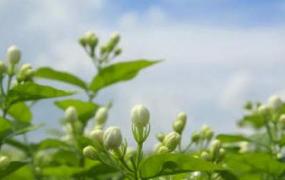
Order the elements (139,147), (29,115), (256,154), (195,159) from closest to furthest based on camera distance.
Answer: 1. (195,159)
2. (139,147)
3. (256,154)
4. (29,115)

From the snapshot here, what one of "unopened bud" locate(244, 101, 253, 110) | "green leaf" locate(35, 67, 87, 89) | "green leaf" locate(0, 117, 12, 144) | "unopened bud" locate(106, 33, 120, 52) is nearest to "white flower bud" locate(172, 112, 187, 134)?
"green leaf" locate(0, 117, 12, 144)

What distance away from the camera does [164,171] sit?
7.75 ft

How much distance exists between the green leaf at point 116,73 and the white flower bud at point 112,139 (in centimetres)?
211

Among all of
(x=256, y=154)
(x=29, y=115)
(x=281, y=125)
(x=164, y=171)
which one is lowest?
(x=164, y=171)

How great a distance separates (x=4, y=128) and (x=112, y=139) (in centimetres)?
90

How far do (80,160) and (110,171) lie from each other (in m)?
0.82

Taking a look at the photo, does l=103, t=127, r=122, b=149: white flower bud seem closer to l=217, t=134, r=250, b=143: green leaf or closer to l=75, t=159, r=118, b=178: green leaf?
l=75, t=159, r=118, b=178: green leaf

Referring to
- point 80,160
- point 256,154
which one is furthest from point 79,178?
point 256,154

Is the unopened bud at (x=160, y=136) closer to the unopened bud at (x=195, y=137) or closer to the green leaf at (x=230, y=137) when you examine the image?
the unopened bud at (x=195, y=137)

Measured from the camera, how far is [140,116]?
2.61 meters

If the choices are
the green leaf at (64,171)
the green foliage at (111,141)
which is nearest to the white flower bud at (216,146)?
the green foliage at (111,141)

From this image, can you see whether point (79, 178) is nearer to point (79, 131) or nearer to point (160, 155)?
point (79, 131)

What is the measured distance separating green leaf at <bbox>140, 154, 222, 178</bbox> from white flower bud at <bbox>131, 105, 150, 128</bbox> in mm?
271

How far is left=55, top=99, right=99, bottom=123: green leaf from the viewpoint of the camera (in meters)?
4.71
